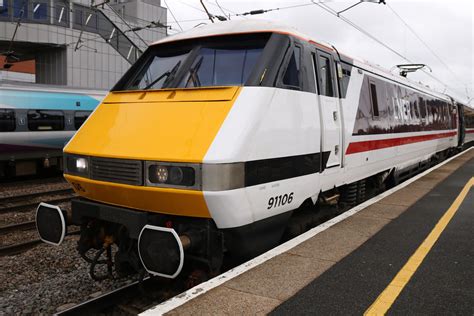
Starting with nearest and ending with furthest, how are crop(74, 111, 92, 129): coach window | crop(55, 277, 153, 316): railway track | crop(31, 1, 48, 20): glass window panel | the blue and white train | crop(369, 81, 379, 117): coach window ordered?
crop(55, 277, 153, 316): railway track → crop(369, 81, 379, 117): coach window → the blue and white train → crop(74, 111, 92, 129): coach window → crop(31, 1, 48, 20): glass window panel

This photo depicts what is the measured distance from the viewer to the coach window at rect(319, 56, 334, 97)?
5219 millimetres

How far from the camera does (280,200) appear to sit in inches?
170

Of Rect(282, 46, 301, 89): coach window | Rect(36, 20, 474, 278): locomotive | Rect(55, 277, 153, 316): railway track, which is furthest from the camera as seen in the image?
Rect(282, 46, 301, 89): coach window

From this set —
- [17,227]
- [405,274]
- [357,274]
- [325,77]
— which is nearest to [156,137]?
[357,274]

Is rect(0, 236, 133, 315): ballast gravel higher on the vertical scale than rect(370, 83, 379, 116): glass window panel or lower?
lower

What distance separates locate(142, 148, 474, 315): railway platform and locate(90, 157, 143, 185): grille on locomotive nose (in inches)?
45.1

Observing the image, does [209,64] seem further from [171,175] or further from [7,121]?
[7,121]

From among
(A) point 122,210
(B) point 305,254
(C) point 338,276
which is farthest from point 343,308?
(A) point 122,210

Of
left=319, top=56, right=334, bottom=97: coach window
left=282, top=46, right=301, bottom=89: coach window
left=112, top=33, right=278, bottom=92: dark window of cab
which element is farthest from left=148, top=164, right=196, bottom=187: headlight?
left=319, top=56, right=334, bottom=97: coach window

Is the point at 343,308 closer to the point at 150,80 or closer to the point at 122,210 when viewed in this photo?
the point at 122,210

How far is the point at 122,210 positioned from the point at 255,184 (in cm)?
130

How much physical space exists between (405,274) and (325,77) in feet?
8.36

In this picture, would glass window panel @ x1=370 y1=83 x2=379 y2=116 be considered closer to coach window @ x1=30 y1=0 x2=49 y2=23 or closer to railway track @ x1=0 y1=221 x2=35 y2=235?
railway track @ x1=0 y1=221 x2=35 y2=235

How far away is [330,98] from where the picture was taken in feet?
17.8
